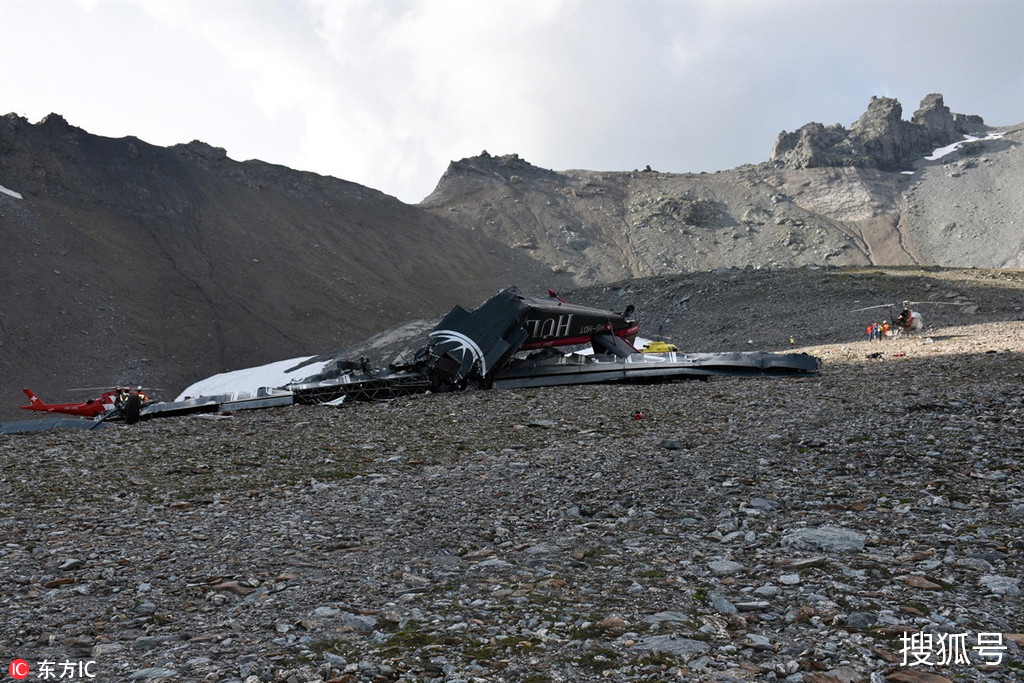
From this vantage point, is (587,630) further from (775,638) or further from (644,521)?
(644,521)

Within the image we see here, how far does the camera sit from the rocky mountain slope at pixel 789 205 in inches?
3177

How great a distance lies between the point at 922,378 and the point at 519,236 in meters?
74.8

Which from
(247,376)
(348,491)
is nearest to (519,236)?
(247,376)

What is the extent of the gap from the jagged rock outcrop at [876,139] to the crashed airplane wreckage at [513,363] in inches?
3841

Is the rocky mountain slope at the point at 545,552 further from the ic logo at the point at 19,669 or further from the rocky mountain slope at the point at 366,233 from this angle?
the rocky mountain slope at the point at 366,233

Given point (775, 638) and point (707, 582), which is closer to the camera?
point (775, 638)

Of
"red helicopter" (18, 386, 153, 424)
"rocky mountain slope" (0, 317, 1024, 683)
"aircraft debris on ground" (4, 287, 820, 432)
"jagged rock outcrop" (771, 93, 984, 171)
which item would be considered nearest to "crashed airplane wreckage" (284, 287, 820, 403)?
"aircraft debris on ground" (4, 287, 820, 432)

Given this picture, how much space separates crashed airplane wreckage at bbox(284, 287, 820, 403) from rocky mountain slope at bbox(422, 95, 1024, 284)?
5792 cm

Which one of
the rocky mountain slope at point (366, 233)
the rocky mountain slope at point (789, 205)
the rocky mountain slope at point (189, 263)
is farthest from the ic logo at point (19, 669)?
the rocky mountain slope at point (789, 205)

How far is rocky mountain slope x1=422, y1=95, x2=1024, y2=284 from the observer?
80688 mm

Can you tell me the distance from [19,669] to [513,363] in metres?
16.9

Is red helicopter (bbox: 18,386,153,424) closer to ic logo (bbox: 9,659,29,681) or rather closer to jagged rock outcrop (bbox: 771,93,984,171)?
ic logo (bbox: 9,659,29,681)

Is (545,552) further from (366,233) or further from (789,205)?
(789,205)

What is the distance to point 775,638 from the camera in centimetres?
455
